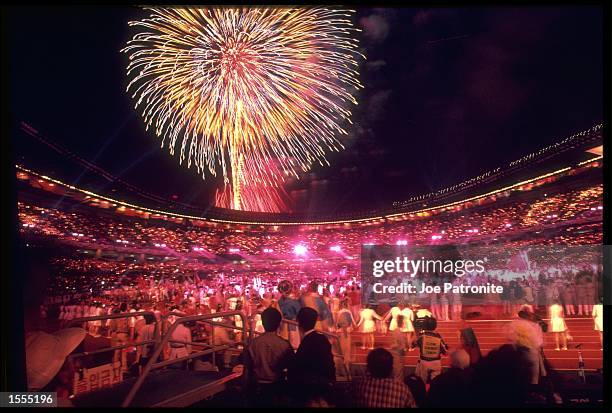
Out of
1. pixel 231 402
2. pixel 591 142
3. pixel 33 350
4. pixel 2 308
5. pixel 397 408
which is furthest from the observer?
pixel 591 142

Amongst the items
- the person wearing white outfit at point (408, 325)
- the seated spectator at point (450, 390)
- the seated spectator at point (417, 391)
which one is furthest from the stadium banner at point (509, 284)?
the seated spectator at point (450, 390)

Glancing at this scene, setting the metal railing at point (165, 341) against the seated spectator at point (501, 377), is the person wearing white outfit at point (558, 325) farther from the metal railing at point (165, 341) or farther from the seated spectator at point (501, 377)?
the metal railing at point (165, 341)

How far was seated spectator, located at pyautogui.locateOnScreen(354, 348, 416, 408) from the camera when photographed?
374cm

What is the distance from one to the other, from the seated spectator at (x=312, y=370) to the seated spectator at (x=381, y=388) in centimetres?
45

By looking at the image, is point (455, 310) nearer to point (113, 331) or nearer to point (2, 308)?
point (113, 331)

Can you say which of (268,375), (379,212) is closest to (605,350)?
(268,375)

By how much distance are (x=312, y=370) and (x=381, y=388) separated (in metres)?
0.79

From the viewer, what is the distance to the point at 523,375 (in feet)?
15.4

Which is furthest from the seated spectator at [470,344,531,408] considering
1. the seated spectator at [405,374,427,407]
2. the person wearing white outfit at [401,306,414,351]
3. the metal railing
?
the person wearing white outfit at [401,306,414,351]

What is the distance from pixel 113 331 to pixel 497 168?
589 inches

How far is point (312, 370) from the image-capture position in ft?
13.8

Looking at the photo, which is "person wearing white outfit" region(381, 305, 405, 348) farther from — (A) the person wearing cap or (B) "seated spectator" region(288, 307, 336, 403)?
(B) "seated spectator" region(288, 307, 336, 403)

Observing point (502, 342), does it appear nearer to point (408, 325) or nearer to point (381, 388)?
point (408, 325)

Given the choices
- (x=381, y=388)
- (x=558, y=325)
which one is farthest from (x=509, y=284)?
(x=381, y=388)
